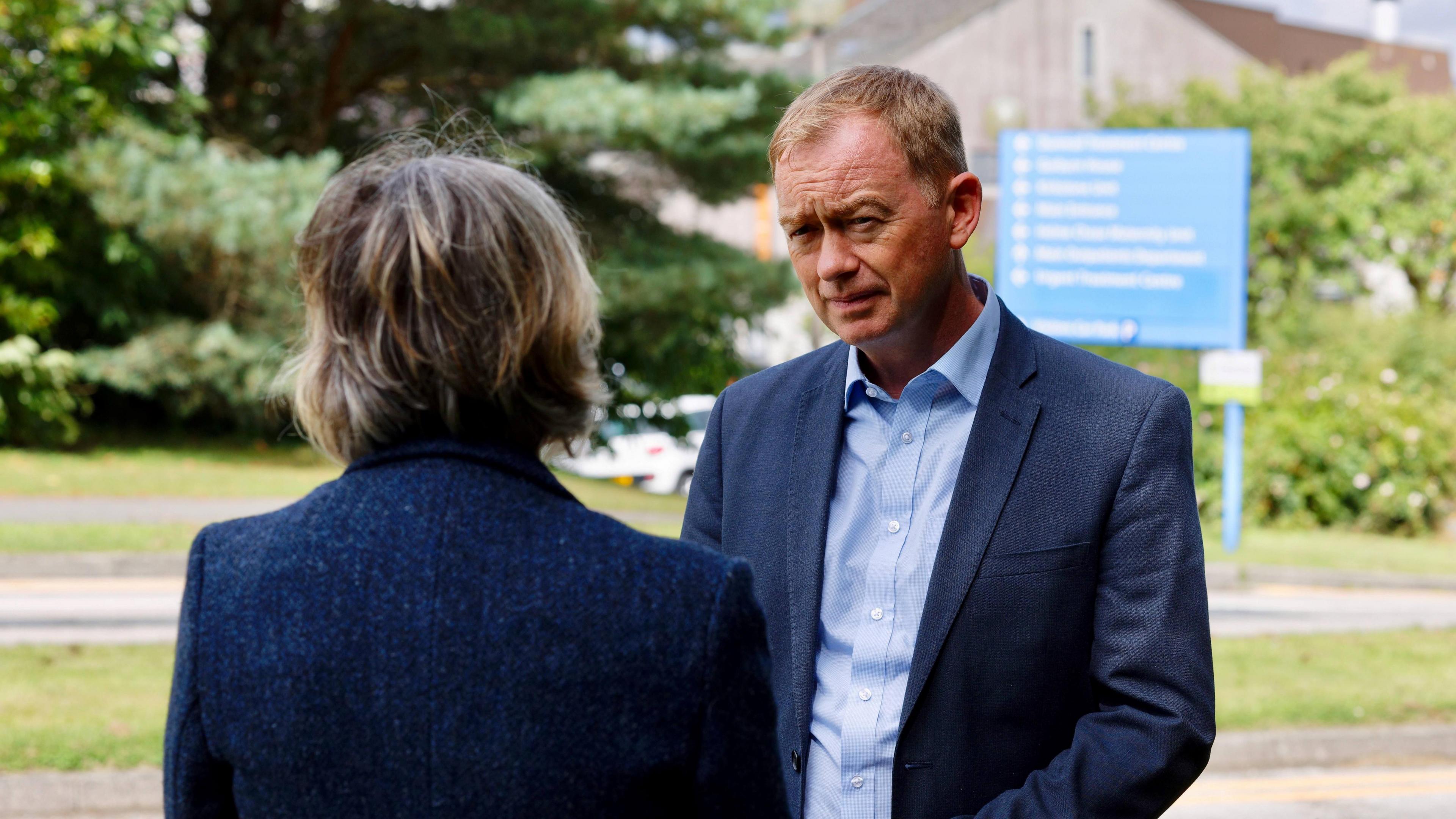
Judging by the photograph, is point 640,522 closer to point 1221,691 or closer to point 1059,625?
point 1221,691

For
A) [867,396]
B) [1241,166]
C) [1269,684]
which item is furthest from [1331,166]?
[867,396]

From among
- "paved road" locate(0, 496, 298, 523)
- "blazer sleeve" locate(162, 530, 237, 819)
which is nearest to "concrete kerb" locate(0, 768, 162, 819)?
"blazer sleeve" locate(162, 530, 237, 819)

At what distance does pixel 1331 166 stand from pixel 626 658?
1093 inches

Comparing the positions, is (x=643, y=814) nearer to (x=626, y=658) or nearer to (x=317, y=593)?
(x=626, y=658)

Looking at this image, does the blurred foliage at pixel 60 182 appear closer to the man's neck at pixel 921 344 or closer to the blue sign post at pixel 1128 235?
the blue sign post at pixel 1128 235

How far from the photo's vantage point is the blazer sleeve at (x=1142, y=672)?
1.94m

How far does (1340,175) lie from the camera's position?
85.3 feet

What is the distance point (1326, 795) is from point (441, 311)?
5.52 metres

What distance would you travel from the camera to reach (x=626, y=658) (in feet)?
4.40

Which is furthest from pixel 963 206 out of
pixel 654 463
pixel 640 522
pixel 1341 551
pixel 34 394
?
pixel 654 463

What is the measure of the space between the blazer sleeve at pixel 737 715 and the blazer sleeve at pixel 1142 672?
2.36 feet

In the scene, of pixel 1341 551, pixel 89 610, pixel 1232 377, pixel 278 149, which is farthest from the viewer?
pixel 278 149

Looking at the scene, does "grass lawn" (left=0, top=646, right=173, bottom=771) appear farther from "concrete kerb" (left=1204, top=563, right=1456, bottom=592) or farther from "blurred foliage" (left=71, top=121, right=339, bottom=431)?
"concrete kerb" (left=1204, top=563, right=1456, bottom=592)

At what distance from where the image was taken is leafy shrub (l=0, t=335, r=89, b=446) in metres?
14.3
